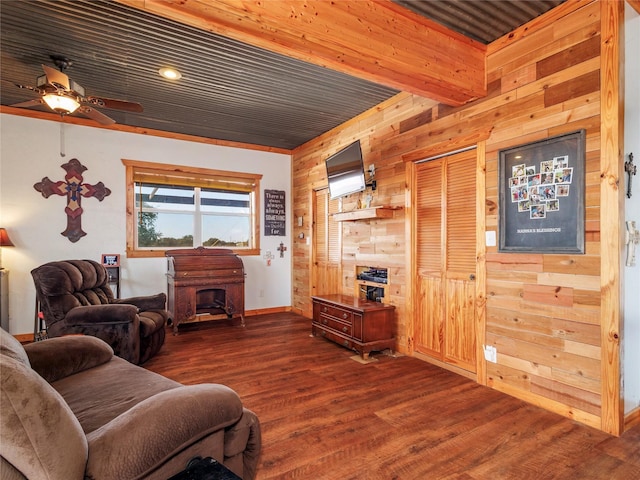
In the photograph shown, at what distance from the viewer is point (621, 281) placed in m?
2.26

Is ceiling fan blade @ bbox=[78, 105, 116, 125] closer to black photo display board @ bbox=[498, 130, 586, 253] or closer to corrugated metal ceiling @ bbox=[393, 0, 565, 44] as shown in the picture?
corrugated metal ceiling @ bbox=[393, 0, 565, 44]

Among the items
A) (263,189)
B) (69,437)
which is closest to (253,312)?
(263,189)

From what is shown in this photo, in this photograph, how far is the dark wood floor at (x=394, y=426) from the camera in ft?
6.23

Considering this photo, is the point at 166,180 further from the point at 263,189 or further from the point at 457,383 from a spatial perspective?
the point at 457,383

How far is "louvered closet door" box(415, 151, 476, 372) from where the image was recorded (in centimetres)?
323

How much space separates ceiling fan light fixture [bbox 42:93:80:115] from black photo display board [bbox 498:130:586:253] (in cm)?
375

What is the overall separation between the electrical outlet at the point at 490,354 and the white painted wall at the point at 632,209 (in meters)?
0.83

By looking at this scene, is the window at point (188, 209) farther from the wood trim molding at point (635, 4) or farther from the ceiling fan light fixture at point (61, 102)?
the wood trim molding at point (635, 4)

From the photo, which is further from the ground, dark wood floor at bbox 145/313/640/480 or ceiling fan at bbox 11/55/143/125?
ceiling fan at bbox 11/55/143/125

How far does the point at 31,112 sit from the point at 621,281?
20.6ft

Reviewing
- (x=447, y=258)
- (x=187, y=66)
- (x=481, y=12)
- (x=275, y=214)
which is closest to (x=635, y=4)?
(x=481, y=12)

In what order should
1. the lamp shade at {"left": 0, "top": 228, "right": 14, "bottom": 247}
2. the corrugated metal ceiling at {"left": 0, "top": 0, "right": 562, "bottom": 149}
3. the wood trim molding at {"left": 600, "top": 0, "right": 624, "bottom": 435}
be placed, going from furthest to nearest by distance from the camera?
the lamp shade at {"left": 0, "top": 228, "right": 14, "bottom": 247}
the corrugated metal ceiling at {"left": 0, "top": 0, "right": 562, "bottom": 149}
the wood trim molding at {"left": 600, "top": 0, "right": 624, "bottom": 435}

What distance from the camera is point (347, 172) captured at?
433 cm

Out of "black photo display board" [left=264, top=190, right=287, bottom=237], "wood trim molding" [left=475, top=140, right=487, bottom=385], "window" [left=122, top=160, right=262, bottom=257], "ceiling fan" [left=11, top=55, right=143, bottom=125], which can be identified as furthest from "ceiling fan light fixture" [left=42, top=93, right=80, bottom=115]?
"wood trim molding" [left=475, top=140, right=487, bottom=385]
